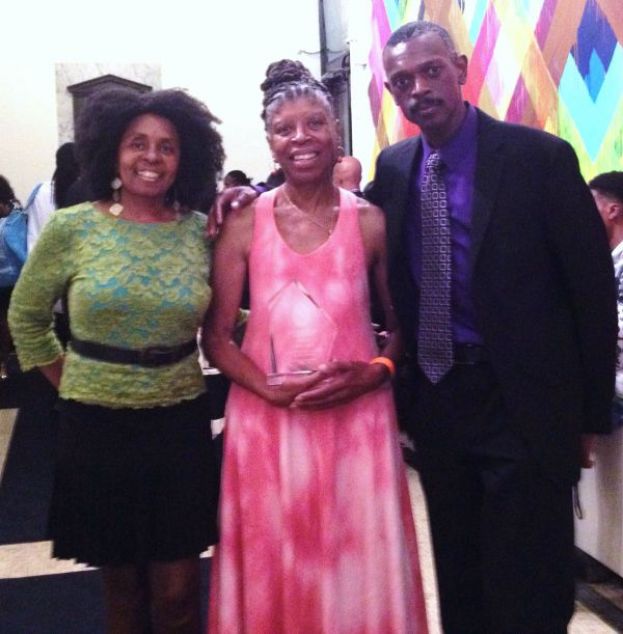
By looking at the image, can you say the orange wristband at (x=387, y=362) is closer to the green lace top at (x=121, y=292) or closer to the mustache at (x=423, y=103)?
the green lace top at (x=121, y=292)

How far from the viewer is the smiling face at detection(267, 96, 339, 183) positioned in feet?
6.33

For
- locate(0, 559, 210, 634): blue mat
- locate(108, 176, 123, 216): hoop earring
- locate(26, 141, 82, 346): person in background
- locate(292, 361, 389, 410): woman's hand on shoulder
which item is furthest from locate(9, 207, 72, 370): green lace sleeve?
locate(26, 141, 82, 346): person in background

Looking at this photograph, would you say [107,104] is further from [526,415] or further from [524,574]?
[524,574]

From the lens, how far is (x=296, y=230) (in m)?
1.99

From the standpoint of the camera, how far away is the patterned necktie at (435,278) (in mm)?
1979

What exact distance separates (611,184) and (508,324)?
1.39m

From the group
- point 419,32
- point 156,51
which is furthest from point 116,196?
point 156,51

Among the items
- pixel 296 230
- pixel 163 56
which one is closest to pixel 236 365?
pixel 296 230

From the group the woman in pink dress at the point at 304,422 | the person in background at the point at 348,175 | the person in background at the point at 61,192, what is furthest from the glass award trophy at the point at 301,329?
the person in background at the point at 61,192

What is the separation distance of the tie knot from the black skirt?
717 mm

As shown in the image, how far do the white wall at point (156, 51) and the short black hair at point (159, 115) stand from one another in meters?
7.00

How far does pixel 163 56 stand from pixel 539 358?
774cm

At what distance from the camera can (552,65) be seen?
350cm

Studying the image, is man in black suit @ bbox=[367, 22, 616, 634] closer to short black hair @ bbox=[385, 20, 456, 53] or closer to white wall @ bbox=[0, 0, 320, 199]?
short black hair @ bbox=[385, 20, 456, 53]
